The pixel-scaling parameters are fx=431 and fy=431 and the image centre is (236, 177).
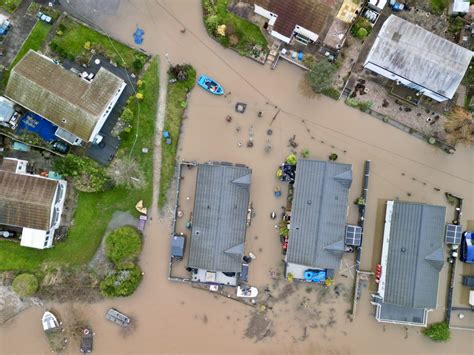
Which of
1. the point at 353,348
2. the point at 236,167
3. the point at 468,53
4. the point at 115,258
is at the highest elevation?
the point at 468,53

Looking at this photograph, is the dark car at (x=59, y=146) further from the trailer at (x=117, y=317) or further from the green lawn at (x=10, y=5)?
the trailer at (x=117, y=317)

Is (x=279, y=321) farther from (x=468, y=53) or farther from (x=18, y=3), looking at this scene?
(x=18, y=3)

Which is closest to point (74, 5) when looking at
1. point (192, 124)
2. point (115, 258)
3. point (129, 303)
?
point (192, 124)

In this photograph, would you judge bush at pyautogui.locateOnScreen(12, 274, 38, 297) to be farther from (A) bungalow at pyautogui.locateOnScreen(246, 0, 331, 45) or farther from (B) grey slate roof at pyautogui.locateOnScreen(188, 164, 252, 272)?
(A) bungalow at pyautogui.locateOnScreen(246, 0, 331, 45)

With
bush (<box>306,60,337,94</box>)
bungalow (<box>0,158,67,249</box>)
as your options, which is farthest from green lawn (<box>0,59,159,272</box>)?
bush (<box>306,60,337,94</box>)

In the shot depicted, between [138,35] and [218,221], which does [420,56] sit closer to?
[218,221]

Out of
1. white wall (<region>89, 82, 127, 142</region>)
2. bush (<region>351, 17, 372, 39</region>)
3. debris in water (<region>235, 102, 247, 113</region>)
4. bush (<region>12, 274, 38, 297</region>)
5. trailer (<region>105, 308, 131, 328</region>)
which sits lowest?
trailer (<region>105, 308, 131, 328</region>)
